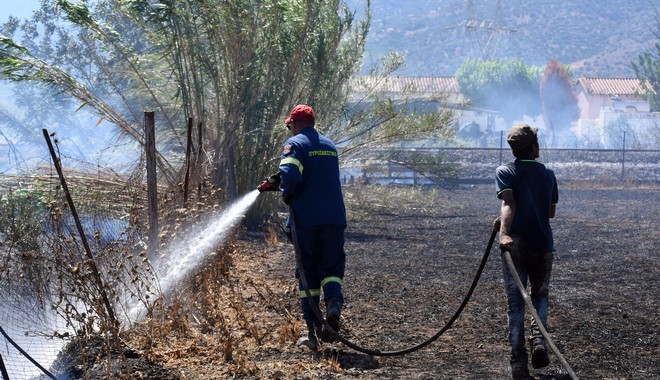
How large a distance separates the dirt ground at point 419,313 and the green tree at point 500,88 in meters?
65.9

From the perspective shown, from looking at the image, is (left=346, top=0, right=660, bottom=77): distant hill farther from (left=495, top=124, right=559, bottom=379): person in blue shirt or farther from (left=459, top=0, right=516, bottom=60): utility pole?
(left=495, top=124, right=559, bottom=379): person in blue shirt

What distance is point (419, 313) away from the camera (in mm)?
8984

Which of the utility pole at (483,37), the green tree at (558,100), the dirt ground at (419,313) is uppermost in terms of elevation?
the utility pole at (483,37)

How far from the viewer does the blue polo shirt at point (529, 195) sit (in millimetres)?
6453

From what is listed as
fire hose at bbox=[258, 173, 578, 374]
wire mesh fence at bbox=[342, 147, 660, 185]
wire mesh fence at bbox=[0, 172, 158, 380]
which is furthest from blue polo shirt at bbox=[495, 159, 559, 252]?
wire mesh fence at bbox=[342, 147, 660, 185]

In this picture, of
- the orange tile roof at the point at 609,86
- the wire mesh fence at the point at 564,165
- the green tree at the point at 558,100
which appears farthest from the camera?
the green tree at the point at 558,100

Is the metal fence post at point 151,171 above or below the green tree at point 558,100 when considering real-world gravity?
below

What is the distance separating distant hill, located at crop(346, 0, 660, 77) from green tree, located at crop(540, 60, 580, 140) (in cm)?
3778

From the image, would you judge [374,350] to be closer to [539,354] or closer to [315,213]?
[315,213]

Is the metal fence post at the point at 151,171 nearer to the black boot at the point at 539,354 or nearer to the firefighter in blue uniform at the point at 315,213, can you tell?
the firefighter in blue uniform at the point at 315,213

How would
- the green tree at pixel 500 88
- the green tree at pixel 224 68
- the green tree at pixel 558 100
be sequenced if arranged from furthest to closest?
the green tree at pixel 500 88 → the green tree at pixel 558 100 → the green tree at pixel 224 68

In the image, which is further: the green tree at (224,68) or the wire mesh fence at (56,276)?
the green tree at (224,68)

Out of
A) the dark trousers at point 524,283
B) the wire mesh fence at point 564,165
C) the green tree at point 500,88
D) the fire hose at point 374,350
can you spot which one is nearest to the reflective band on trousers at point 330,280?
the fire hose at point 374,350

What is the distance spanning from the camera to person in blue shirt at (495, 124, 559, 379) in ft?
21.0
